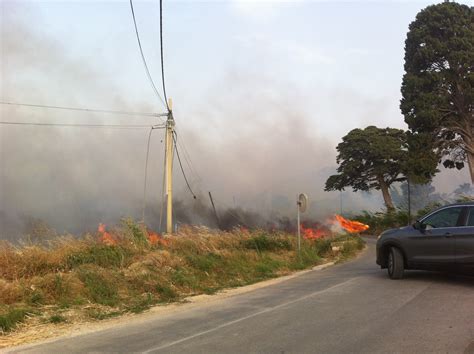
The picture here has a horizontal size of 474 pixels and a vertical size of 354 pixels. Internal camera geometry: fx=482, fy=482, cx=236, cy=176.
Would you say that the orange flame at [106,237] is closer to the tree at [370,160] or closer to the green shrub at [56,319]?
the green shrub at [56,319]

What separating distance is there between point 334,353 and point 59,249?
8.76 m

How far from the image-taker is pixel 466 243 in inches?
381

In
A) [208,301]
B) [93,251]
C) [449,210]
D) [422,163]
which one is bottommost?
[208,301]

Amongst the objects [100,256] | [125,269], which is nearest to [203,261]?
[125,269]

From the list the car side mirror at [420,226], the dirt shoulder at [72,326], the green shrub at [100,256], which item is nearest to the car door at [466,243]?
the car side mirror at [420,226]

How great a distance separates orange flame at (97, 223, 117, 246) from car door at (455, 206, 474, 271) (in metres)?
8.95

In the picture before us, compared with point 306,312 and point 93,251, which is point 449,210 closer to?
point 306,312

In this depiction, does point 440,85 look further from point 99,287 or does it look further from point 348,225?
point 99,287

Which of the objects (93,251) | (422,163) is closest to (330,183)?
(422,163)

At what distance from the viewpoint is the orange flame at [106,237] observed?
1385cm

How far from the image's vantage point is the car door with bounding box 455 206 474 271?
9625 mm

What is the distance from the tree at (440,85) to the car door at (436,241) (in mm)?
24713

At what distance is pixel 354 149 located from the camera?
4597cm

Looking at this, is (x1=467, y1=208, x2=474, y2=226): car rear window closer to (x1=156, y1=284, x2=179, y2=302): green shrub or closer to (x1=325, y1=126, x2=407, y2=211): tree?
(x1=156, y1=284, x2=179, y2=302): green shrub
